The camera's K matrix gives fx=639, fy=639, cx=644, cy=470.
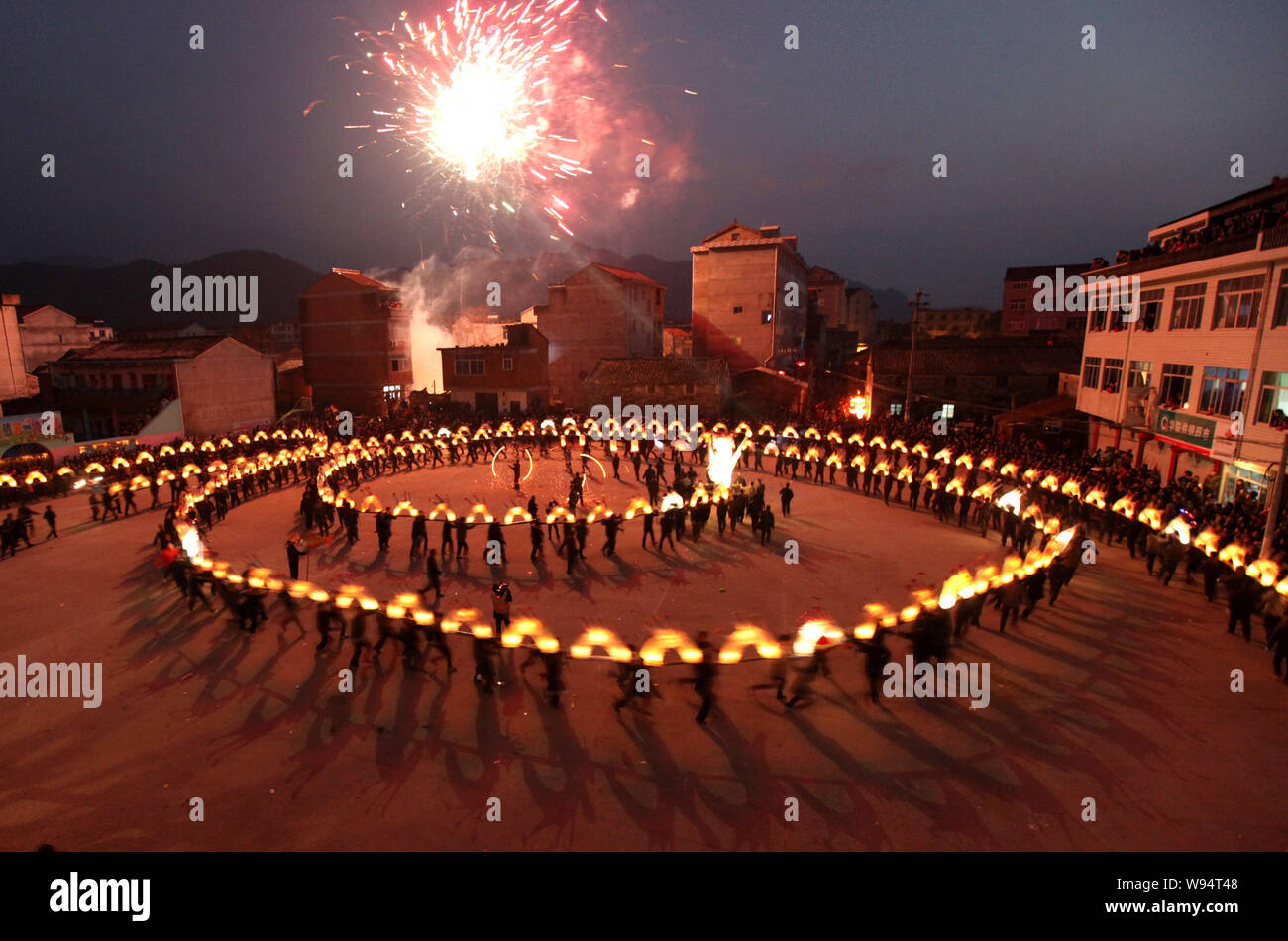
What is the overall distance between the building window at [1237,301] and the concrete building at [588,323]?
34317 millimetres

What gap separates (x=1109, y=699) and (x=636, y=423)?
30.5 meters

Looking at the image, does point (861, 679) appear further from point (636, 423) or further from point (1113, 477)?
point (636, 423)

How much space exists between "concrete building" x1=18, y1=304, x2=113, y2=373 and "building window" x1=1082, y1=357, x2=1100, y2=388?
208 feet

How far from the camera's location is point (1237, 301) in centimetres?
1914

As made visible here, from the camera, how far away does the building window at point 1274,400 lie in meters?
17.0

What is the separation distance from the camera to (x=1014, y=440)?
28.8 meters

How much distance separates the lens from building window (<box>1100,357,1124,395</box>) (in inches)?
1024

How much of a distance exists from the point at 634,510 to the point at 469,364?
93.3 ft

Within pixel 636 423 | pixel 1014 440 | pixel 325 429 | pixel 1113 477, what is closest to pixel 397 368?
pixel 325 429

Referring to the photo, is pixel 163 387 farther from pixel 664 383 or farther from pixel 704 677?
pixel 704 677

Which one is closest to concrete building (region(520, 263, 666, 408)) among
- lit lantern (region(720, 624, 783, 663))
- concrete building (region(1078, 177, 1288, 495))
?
concrete building (region(1078, 177, 1288, 495))

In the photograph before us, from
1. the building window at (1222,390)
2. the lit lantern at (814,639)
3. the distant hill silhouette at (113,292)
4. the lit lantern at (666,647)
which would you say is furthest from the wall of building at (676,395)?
the distant hill silhouette at (113,292)

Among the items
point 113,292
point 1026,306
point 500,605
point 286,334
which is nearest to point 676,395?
point 500,605

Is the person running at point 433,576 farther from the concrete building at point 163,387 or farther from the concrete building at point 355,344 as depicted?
the concrete building at point 355,344
